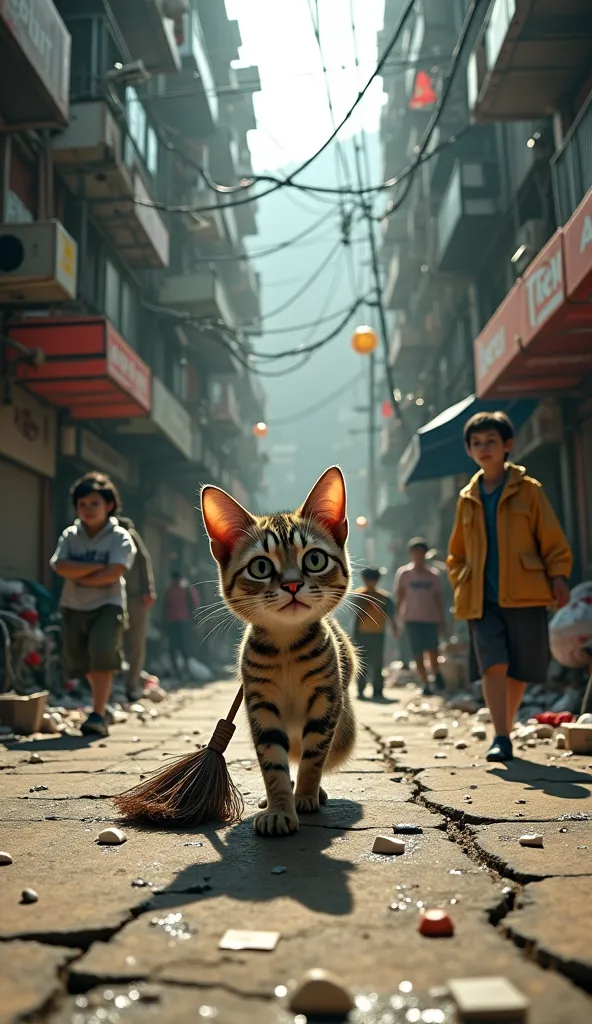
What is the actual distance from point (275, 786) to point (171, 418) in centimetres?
1502

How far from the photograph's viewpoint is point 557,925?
171cm

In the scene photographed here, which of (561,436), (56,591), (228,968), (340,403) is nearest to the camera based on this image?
(228,968)

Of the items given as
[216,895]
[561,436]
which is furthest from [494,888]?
[561,436]

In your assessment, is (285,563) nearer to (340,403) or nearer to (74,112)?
(74,112)

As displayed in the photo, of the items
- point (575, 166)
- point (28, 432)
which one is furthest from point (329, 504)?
point (28, 432)

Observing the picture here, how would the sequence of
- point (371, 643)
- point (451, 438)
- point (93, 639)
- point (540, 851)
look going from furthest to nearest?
point (451, 438)
point (371, 643)
point (93, 639)
point (540, 851)

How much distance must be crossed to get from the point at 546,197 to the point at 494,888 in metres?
12.5

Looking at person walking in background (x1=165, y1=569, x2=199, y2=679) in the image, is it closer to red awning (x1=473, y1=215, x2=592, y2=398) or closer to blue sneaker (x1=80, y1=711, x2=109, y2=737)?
red awning (x1=473, y1=215, x2=592, y2=398)

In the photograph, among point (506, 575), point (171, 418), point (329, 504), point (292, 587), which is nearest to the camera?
point (292, 587)

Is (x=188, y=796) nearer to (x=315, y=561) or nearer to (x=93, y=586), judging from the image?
(x=315, y=561)

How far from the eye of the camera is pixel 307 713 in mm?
3129

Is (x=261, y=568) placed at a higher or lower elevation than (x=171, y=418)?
lower

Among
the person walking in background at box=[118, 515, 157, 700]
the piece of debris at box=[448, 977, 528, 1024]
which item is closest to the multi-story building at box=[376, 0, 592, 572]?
the person walking in background at box=[118, 515, 157, 700]

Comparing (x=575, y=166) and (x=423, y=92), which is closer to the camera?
(x=575, y=166)
